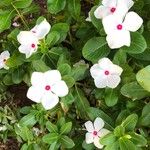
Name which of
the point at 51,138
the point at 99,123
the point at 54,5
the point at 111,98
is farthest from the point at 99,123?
the point at 54,5

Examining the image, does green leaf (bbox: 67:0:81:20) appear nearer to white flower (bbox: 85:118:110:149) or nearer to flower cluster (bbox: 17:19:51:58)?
flower cluster (bbox: 17:19:51:58)

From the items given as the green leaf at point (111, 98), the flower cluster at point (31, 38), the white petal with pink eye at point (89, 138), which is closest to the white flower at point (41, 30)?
the flower cluster at point (31, 38)

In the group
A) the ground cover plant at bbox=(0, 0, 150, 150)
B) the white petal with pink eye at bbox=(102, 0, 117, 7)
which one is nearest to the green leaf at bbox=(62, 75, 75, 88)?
the ground cover plant at bbox=(0, 0, 150, 150)

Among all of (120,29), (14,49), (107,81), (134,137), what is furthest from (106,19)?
(14,49)

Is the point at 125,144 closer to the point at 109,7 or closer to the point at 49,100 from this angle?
the point at 49,100

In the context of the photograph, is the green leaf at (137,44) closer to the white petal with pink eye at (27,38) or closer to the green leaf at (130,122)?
the green leaf at (130,122)
